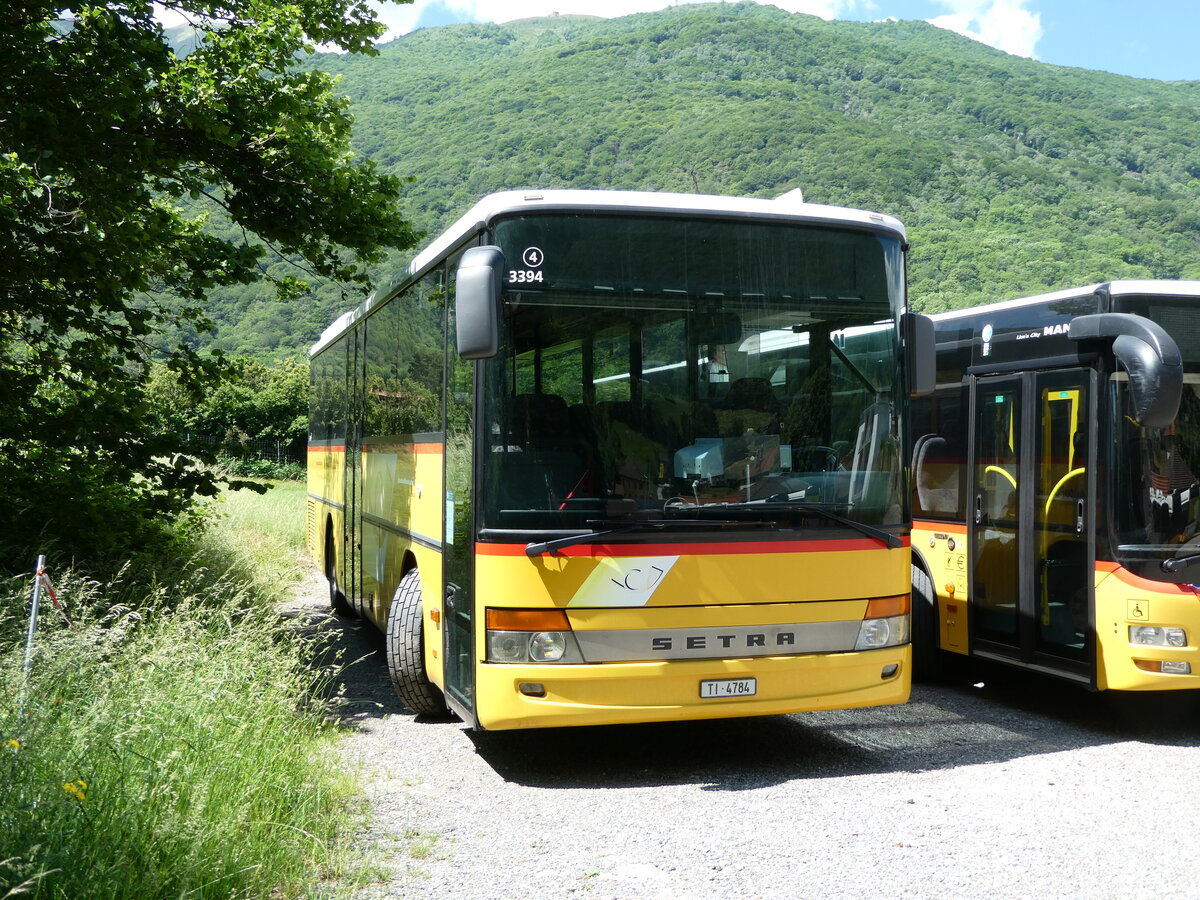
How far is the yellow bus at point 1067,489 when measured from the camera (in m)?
7.23

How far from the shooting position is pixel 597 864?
499 cm

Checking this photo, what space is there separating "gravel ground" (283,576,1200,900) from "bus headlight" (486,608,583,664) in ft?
2.36

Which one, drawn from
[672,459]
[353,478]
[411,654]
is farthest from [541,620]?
[353,478]

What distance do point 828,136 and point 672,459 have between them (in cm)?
7416

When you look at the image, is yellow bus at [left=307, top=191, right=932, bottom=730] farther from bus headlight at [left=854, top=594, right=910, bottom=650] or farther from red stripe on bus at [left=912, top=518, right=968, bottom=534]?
red stripe on bus at [left=912, top=518, right=968, bottom=534]

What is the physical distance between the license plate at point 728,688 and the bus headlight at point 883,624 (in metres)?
0.68

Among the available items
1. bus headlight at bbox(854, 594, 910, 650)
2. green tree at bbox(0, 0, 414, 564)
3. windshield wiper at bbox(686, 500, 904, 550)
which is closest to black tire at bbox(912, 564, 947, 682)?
bus headlight at bbox(854, 594, 910, 650)

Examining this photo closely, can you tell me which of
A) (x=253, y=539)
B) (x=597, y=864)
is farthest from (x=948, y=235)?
(x=597, y=864)

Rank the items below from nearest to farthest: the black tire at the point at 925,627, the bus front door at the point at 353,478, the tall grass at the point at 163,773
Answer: the tall grass at the point at 163,773 → the black tire at the point at 925,627 → the bus front door at the point at 353,478

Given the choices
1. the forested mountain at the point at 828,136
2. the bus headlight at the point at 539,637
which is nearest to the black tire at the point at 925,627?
the bus headlight at the point at 539,637

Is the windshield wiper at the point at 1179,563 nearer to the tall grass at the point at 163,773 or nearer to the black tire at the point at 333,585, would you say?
→ the tall grass at the point at 163,773

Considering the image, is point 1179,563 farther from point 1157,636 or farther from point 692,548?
point 692,548

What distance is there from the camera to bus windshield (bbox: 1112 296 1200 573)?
7.30 meters

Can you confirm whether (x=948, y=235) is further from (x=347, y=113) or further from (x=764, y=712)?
(x=764, y=712)
